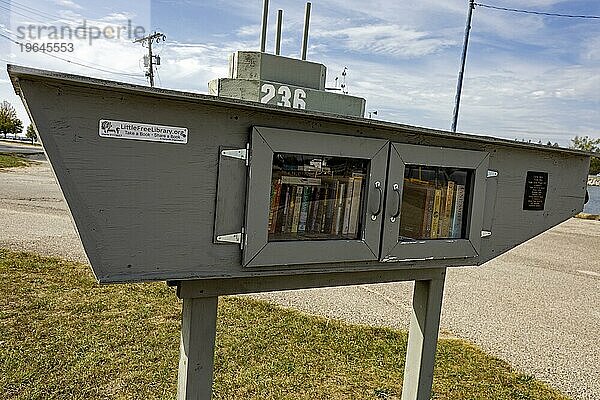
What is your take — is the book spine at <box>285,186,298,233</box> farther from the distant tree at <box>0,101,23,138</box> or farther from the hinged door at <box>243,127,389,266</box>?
the distant tree at <box>0,101,23,138</box>

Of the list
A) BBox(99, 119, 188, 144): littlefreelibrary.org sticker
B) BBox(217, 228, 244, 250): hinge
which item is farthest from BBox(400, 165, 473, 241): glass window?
BBox(99, 119, 188, 144): littlefreelibrary.org sticker

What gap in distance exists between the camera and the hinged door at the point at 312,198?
158cm

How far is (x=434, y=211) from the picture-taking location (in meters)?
2.10

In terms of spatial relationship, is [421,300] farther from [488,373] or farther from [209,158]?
[488,373]

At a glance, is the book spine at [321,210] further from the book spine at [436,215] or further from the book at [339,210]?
the book spine at [436,215]

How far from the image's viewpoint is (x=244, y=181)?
1.55 m

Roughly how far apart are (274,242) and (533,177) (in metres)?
1.34

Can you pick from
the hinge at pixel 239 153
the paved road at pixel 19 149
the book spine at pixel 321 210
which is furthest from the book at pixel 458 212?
the paved road at pixel 19 149

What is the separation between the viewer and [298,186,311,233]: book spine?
1782 millimetres

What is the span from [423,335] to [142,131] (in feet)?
5.48

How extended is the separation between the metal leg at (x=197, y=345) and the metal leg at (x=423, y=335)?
1.07 metres

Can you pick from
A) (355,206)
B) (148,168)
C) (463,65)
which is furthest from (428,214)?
(463,65)

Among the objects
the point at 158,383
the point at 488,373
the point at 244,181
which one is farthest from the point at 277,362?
the point at 244,181

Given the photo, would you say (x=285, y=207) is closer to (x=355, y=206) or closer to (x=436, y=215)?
(x=355, y=206)
